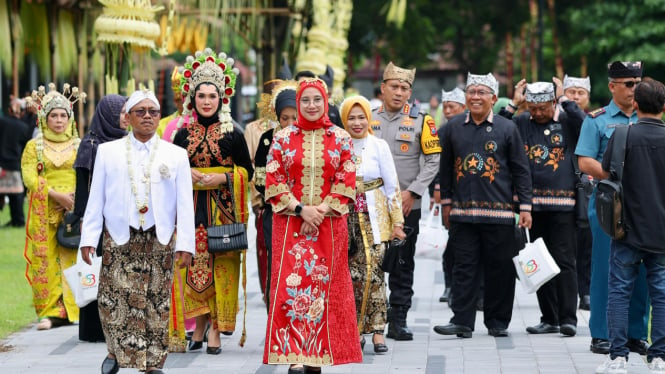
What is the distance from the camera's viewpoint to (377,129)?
10.1 m

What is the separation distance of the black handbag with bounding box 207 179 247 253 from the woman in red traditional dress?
1.00m

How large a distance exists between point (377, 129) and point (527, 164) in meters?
1.19

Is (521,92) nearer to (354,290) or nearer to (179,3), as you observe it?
(354,290)

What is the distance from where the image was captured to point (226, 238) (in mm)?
9094

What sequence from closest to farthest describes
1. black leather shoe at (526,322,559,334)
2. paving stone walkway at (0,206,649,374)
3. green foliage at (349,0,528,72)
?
paving stone walkway at (0,206,649,374), black leather shoe at (526,322,559,334), green foliage at (349,0,528,72)

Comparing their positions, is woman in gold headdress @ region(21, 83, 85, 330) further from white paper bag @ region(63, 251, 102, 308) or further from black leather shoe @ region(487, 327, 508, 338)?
black leather shoe @ region(487, 327, 508, 338)

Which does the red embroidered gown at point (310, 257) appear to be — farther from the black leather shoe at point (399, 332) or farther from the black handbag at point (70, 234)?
the black handbag at point (70, 234)

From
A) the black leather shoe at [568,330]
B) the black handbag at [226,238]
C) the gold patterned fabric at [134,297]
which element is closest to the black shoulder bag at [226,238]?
the black handbag at [226,238]

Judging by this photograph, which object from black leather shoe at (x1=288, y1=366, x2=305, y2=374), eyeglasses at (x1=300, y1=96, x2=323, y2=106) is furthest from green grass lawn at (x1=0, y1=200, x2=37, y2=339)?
eyeglasses at (x1=300, y1=96, x2=323, y2=106)

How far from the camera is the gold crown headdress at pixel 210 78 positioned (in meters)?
9.32

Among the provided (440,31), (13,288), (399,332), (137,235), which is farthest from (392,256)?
(440,31)

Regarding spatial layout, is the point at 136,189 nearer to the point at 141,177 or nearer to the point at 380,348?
the point at 141,177

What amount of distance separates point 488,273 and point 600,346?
1310 millimetres

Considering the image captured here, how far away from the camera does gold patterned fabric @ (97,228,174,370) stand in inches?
306
